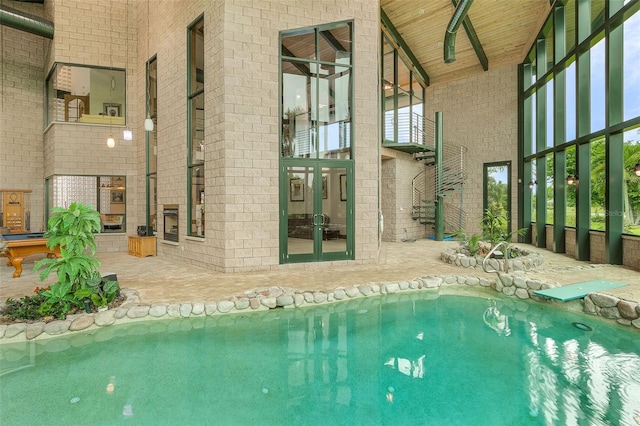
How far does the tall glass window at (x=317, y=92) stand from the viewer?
6910 millimetres

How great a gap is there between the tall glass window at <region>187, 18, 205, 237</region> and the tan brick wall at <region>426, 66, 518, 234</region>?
362 inches

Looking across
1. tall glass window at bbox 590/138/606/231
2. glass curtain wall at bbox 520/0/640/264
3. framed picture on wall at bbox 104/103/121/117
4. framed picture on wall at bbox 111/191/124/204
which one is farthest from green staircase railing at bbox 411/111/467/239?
framed picture on wall at bbox 104/103/121/117

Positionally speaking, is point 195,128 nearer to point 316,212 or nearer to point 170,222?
point 170,222

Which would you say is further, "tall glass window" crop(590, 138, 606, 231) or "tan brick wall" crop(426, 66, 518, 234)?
"tan brick wall" crop(426, 66, 518, 234)

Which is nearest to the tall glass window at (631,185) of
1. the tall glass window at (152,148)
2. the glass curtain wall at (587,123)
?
the glass curtain wall at (587,123)

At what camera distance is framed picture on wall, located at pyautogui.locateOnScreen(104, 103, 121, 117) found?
9.62 meters

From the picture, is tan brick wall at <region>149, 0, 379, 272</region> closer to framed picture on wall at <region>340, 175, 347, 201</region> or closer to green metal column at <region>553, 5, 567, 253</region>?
framed picture on wall at <region>340, 175, 347, 201</region>

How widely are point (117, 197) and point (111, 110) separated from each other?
8.35 ft

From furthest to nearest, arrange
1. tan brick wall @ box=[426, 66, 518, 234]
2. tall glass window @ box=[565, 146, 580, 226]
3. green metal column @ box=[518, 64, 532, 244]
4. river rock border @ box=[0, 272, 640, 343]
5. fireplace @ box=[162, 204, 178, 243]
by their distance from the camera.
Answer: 1. tan brick wall @ box=[426, 66, 518, 234]
2. green metal column @ box=[518, 64, 532, 244]
3. tall glass window @ box=[565, 146, 580, 226]
4. fireplace @ box=[162, 204, 178, 243]
5. river rock border @ box=[0, 272, 640, 343]

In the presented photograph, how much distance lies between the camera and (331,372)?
124 inches

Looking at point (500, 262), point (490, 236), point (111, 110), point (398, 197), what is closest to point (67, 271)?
point (500, 262)

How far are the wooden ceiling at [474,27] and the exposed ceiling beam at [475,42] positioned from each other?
0.35 feet

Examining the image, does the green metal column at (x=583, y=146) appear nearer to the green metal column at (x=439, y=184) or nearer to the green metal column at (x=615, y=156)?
the green metal column at (x=615, y=156)

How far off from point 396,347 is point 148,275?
15.9ft
